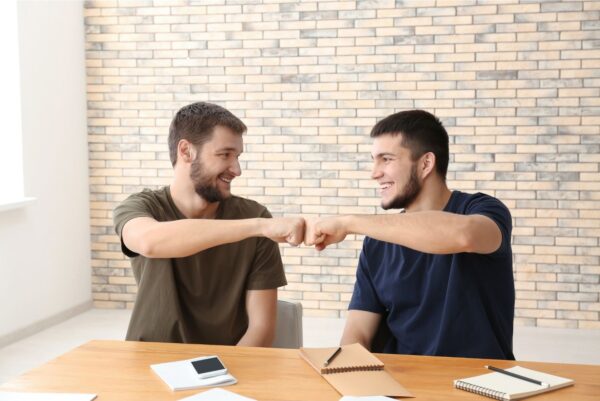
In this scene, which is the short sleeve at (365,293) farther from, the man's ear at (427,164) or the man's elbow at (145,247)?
the man's elbow at (145,247)

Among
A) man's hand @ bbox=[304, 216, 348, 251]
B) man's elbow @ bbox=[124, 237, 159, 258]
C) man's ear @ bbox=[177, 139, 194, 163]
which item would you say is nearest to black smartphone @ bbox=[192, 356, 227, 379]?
man's elbow @ bbox=[124, 237, 159, 258]

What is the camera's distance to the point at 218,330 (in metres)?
2.75

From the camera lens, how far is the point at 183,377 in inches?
80.7

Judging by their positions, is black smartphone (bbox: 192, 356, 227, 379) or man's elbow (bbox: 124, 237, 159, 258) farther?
man's elbow (bbox: 124, 237, 159, 258)

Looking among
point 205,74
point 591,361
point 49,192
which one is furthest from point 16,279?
point 591,361

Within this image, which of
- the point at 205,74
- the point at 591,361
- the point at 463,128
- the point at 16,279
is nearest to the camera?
the point at 591,361

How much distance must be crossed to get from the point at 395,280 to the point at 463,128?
359cm

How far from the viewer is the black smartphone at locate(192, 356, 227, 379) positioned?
205 centimetres

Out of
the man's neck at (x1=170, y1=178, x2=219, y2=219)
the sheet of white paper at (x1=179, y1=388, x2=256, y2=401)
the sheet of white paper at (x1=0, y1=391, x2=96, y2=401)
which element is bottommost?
the sheet of white paper at (x1=179, y1=388, x2=256, y2=401)

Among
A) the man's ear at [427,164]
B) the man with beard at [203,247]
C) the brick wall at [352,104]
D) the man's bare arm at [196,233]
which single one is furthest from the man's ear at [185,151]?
the brick wall at [352,104]

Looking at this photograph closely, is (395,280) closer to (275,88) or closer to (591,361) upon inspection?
(591,361)

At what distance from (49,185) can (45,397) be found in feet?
14.4

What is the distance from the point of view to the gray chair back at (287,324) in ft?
9.20

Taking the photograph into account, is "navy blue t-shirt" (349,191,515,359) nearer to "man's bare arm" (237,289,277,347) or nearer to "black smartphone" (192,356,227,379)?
"man's bare arm" (237,289,277,347)
